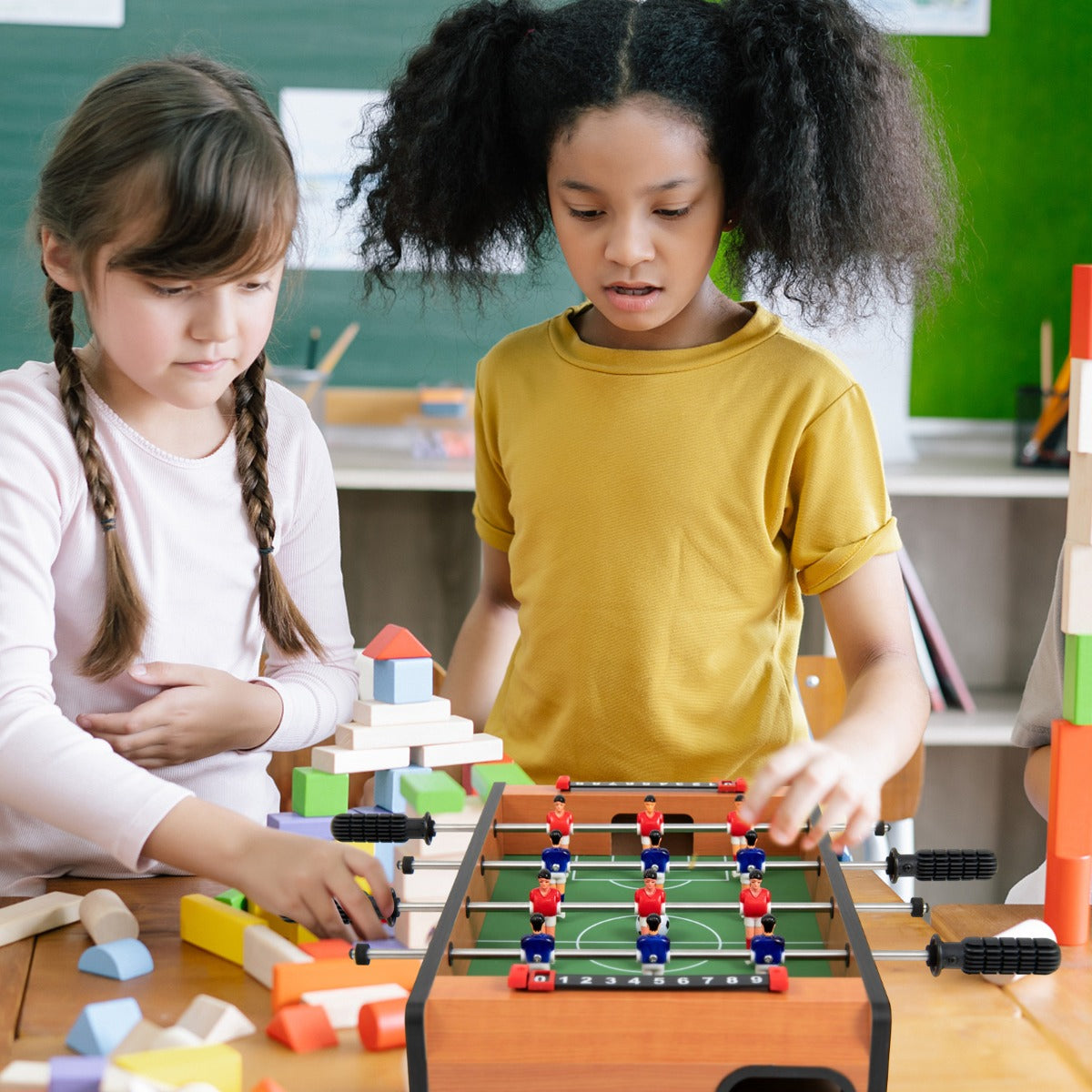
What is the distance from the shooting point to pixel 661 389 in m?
1.21

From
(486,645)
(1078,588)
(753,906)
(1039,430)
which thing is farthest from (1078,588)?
(1039,430)

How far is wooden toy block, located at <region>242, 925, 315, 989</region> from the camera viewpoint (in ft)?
2.68

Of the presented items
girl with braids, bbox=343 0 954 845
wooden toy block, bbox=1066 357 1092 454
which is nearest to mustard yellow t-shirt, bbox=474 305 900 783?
girl with braids, bbox=343 0 954 845

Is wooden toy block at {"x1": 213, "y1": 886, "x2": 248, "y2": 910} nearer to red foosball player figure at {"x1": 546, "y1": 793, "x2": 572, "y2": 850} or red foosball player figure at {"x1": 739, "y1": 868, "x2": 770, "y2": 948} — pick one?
red foosball player figure at {"x1": 546, "y1": 793, "x2": 572, "y2": 850}

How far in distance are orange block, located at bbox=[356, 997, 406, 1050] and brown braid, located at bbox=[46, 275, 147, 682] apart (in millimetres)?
464

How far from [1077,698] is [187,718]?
685 mm

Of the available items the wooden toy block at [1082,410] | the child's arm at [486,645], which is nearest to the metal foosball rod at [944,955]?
the wooden toy block at [1082,410]

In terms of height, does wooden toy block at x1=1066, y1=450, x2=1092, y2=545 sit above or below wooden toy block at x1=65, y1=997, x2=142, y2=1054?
above

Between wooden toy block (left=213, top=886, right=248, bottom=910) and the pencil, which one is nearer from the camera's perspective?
wooden toy block (left=213, top=886, right=248, bottom=910)

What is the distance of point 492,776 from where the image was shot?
100cm

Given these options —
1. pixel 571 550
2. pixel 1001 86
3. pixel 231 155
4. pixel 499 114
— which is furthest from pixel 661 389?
pixel 1001 86

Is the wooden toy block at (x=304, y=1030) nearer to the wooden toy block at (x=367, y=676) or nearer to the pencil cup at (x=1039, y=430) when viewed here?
the wooden toy block at (x=367, y=676)

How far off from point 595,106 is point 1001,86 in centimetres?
173

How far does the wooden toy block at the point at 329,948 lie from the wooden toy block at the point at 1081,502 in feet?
1.84
